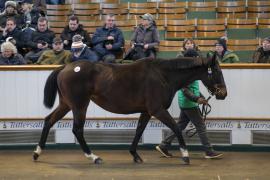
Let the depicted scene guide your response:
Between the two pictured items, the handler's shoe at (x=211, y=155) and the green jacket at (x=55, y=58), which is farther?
the green jacket at (x=55, y=58)

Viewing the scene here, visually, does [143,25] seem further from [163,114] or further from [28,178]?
[28,178]

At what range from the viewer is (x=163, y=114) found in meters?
11.8

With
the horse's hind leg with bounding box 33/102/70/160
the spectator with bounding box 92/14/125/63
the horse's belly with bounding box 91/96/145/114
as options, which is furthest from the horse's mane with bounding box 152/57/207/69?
the spectator with bounding box 92/14/125/63

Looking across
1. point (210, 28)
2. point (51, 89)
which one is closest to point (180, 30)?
point (210, 28)

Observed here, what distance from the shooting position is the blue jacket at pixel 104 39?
14.9 meters

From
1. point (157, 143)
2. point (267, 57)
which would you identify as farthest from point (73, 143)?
point (267, 57)

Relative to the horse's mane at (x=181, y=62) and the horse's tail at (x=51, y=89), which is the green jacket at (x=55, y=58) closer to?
the horse's tail at (x=51, y=89)

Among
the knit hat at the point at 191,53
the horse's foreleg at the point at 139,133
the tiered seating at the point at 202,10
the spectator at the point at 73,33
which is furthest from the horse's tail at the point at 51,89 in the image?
the tiered seating at the point at 202,10

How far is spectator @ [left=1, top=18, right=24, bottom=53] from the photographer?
49.8 ft

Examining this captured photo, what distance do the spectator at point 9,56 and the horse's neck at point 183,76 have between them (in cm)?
323

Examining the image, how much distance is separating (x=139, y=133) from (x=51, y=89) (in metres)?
1.62

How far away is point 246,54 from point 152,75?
181 inches

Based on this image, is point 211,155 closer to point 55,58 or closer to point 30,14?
point 55,58

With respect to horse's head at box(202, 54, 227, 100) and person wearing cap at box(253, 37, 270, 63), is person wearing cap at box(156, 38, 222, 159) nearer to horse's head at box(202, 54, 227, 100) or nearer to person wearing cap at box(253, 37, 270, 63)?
horse's head at box(202, 54, 227, 100)
